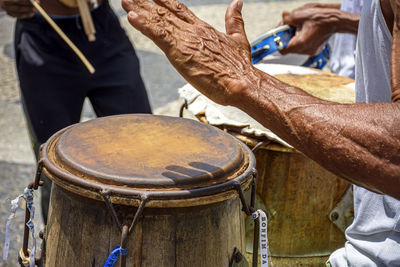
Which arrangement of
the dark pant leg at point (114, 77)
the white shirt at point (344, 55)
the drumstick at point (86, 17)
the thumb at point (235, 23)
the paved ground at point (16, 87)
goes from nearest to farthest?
the thumb at point (235, 23), the drumstick at point (86, 17), the dark pant leg at point (114, 77), the white shirt at point (344, 55), the paved ground at point (16, 87)

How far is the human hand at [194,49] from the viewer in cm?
117

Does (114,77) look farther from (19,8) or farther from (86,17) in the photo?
(19,8)

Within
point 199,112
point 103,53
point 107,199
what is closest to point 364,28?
point 199,112

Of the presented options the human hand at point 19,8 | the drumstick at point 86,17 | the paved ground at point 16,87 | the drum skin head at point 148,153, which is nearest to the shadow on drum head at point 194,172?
the drum skin head at point 148,153

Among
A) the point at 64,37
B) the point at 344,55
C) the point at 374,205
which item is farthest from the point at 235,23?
the point at 344,55

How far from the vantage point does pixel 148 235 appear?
1238 mm

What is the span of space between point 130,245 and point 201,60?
0.47 meters

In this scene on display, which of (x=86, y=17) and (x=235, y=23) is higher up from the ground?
(x=235, y=23)

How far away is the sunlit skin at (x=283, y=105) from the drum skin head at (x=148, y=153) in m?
0.20

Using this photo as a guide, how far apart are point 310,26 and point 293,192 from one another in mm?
815

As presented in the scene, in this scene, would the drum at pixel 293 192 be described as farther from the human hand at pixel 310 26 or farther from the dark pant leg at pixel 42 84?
the dark pant leg at pixel 42 84

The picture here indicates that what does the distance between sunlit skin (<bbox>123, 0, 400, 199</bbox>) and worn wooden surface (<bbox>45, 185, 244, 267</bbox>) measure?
0.30m

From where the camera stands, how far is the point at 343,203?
6.19 feet

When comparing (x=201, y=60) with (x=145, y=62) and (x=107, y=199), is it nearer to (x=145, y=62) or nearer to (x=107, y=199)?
(x=107, y=199)
